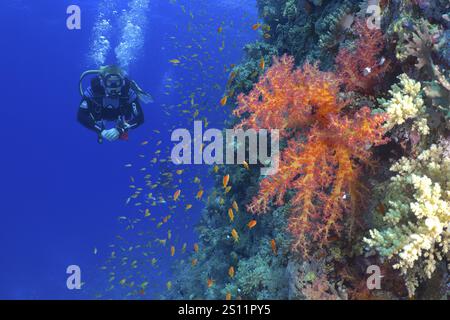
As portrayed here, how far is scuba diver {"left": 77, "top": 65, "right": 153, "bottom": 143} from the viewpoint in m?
8.25

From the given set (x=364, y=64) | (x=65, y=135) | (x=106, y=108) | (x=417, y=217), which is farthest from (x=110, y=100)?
(x=65, y=135)

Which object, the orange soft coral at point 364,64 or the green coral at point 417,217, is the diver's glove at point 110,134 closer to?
the orange soft coral at point 364,64

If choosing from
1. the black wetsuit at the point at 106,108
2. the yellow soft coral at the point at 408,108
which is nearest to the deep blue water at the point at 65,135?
the black wetsuit at the point at 106,108

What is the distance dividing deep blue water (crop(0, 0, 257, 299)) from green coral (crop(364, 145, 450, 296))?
43.2 feet

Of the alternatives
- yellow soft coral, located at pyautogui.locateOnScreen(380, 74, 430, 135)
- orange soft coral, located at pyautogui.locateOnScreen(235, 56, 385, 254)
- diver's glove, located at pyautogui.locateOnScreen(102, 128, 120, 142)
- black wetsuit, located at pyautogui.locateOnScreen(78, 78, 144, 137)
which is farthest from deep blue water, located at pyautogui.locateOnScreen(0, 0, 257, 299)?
yellow soft coral, located at pyautogui.locateOnScreen(380, 74, 430, 135)

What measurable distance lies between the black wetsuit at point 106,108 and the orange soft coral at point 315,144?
16.5 feet

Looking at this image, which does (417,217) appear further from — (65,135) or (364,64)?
(65,135)

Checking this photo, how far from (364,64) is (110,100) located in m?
6.49

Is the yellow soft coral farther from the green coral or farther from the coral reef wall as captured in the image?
the green coral

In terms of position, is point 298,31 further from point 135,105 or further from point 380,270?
point 380,270

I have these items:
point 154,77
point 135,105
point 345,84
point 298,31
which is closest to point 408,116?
point 345,84

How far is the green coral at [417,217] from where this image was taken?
2.88m

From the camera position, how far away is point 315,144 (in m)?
3.53

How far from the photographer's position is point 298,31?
23.5 feet
